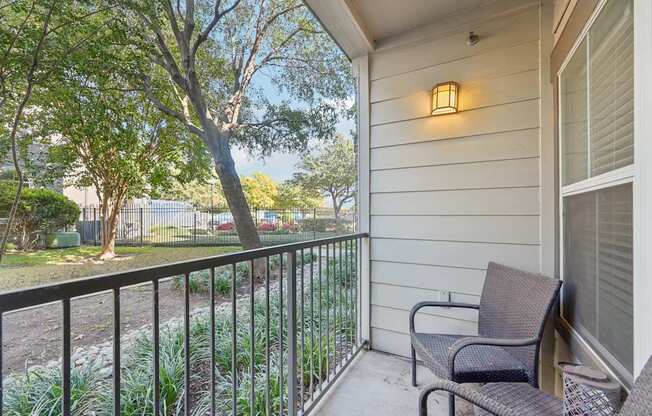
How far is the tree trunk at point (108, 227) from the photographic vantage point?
2.36 m

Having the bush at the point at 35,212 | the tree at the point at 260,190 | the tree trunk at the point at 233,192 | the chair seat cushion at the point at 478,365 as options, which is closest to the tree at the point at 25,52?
the bush at the point at 35,212

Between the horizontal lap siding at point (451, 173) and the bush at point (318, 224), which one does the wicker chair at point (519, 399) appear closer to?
the horizontal lap siding at point (451, 173)

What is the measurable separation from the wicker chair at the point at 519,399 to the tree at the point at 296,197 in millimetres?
2201

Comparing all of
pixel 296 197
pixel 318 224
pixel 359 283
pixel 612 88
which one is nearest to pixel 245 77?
pixel 296 197

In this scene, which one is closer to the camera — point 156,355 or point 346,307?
point 156,355

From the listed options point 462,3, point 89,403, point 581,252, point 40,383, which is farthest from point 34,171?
point 581,252

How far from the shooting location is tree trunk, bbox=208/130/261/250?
350cm

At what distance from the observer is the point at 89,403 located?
5.49ft

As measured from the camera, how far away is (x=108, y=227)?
2.45 metres

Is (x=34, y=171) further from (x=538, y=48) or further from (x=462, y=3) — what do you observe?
(x=538, y=48)

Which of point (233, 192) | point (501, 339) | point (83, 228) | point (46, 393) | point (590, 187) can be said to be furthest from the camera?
point (233, 192)

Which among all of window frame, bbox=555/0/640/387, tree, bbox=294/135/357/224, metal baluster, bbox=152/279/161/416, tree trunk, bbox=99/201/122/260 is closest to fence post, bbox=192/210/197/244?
tree trunk, bbox=99/201/122/260

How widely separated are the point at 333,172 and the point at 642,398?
281 centimetres

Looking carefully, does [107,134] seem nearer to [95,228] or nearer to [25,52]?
[25,52]
